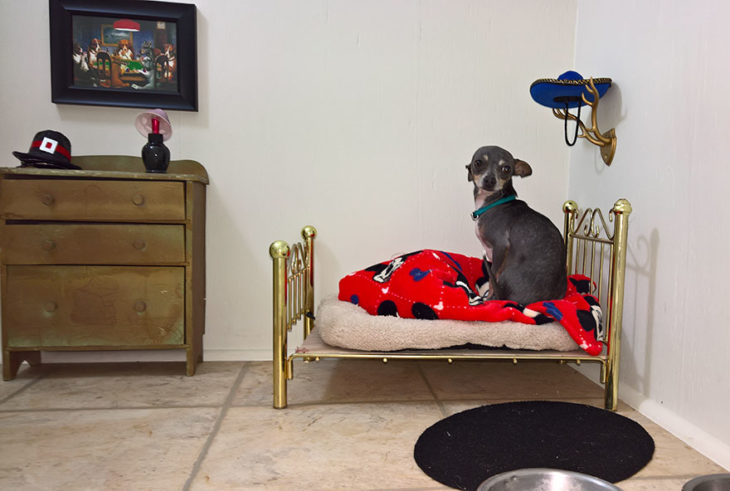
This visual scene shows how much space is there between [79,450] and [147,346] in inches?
28.0

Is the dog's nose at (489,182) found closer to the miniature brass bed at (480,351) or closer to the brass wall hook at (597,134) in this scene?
the miniature brass bed at (480,351)

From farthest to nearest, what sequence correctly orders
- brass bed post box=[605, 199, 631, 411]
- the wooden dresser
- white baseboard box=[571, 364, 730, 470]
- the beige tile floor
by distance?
the wooden dresser → brass bed post box=[605, 199, 631, 411] → white baseboard box=[571, 364, 730, 470] → the beige tile floor

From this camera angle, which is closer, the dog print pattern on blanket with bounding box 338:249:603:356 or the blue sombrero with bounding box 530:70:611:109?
the dog print pattern on blanket with bounding box 338:249:603:356

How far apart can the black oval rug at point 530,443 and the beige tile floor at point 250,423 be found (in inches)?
1.8

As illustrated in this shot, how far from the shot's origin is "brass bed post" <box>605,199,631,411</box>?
5.60 ft

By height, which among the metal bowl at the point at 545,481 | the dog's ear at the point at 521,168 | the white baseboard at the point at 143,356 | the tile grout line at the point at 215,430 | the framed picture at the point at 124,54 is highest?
the framed picture at the point at 124,54

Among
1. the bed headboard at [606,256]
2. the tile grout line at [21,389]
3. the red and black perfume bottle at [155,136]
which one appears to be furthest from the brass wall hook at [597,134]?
the tile grout line at [21,389]

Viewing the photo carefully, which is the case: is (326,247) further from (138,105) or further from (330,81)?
(138,105)

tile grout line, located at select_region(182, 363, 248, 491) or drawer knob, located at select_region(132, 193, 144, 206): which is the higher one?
drawer knob, located at select_region(132, 193, 144, 206)

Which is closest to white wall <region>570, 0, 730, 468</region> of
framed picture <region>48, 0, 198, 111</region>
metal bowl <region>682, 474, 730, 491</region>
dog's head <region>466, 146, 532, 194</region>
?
dog's head <region>466, 146, 532, 194</region>

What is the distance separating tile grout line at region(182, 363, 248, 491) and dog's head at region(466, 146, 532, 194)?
137 cm

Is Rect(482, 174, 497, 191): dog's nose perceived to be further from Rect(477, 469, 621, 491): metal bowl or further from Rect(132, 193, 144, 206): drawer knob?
Rect(132, 193, 144, 206): drawer knob

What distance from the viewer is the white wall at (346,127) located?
8.02 ft

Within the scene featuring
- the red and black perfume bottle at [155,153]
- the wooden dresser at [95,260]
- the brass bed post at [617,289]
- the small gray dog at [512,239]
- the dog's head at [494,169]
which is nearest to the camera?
the brass bed post at [617,289]
